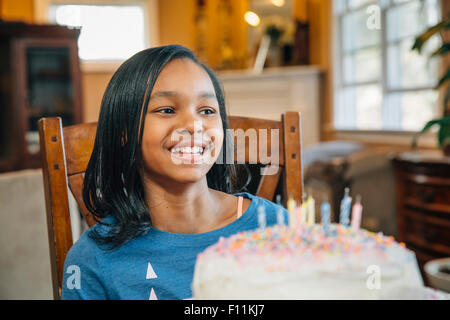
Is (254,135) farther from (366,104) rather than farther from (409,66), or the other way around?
(366,104)

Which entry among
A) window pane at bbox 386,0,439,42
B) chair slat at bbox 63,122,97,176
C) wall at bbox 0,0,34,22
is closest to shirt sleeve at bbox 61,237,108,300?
chair slat at bbox 63,122,97,176

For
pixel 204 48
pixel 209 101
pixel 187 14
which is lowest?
pixel 209 101

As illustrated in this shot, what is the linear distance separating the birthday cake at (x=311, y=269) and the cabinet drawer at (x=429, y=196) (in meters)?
1.54

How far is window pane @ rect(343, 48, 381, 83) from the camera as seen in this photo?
2691 mm

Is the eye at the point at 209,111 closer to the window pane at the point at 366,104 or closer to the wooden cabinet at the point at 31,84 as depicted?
the window pane at the point at 366,104

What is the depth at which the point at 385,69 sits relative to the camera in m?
2.58

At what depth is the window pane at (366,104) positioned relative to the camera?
2.72 metres

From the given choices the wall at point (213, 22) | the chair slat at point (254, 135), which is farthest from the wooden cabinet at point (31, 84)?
the chair slat at point (254, 135)

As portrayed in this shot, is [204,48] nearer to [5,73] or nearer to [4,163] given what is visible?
[5,73]

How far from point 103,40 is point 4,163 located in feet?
A: 10.2

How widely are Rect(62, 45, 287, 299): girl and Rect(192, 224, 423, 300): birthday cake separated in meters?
0.07

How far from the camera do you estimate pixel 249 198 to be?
42cm

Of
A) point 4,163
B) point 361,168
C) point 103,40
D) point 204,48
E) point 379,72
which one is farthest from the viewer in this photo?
point 204,48

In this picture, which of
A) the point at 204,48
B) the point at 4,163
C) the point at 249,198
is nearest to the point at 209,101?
the point at 249,198
